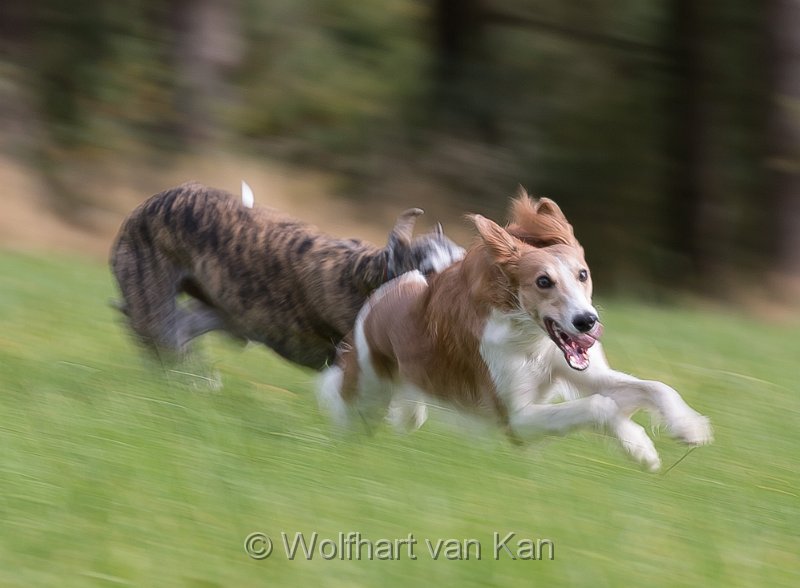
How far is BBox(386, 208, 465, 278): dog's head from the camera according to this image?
601 cm

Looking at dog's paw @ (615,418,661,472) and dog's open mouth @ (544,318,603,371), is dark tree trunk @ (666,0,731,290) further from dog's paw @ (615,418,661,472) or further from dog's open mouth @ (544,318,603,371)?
dog's open mouth @ (544,318,603,371)

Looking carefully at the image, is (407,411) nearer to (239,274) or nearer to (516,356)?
(516,356)

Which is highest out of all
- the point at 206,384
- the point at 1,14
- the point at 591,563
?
the point at 591,563

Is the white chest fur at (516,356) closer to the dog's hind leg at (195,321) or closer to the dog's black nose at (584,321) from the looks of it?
the dog's black nose at (584,321)

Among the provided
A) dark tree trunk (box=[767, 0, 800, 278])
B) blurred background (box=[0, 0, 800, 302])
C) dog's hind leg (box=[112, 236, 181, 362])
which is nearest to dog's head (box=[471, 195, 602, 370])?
dog's hind leg (box=[112, 236, 181, 362])

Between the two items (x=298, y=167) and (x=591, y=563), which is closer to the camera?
(x=591, y=563)

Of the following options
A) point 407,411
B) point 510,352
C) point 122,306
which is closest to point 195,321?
point 122,306

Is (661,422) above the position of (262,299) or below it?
above

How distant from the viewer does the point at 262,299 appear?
21.5 feet

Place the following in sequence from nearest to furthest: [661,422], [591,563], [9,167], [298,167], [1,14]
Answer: [591,563] → [661,422] → [9,167] → [1,14] → [298,167]

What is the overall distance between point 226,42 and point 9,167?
3.06m

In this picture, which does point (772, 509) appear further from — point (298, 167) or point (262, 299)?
point (298, 167)

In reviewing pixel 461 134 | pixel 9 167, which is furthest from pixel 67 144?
pixel 461 134

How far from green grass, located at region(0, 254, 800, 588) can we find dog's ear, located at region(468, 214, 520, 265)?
741 millimetres
